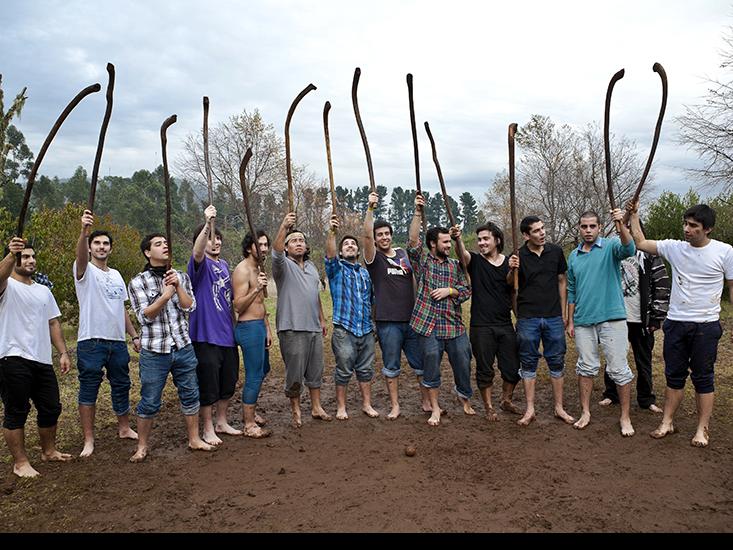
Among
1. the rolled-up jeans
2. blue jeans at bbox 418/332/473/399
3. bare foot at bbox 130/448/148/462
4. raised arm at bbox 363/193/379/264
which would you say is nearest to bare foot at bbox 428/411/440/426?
blue jeans at bbox 418/332/473/399

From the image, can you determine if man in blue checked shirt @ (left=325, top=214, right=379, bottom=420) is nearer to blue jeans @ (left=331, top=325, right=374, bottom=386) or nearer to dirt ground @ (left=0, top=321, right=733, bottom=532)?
blue jeans @ (left=331, top=325, right=374, bottom=386)

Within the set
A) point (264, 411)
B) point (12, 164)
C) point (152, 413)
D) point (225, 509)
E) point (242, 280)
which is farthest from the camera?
point (12, 164)

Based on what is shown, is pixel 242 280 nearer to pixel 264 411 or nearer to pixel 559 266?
pixel 264 411

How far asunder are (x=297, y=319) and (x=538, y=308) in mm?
2362

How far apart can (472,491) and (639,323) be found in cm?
293

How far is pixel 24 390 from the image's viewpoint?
4215mm

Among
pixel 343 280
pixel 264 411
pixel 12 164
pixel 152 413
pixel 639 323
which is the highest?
pixel 12 164

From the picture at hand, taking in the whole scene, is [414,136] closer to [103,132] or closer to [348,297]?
[348,297]

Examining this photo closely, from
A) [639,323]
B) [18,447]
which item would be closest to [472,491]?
[639,323]

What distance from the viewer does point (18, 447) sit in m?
4.20

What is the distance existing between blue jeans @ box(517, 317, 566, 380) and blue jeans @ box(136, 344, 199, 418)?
3.13 metres

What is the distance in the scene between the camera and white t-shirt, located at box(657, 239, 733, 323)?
4.46 m

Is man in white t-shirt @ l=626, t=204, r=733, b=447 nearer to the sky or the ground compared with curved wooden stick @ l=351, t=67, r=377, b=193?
nearer to the ground

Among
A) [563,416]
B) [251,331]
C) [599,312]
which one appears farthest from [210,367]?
[599,312]
